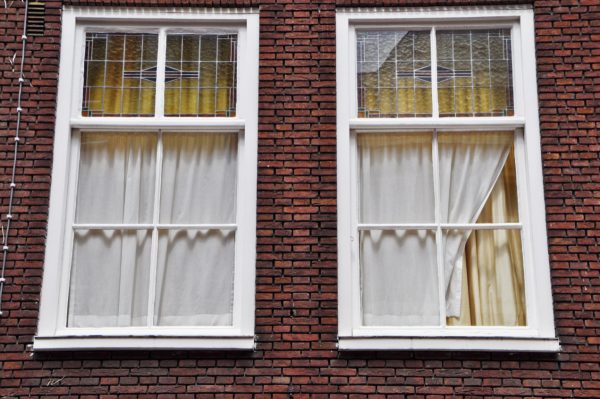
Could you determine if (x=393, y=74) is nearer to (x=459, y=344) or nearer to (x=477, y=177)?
(x=477, y=177)

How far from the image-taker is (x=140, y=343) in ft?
23.5

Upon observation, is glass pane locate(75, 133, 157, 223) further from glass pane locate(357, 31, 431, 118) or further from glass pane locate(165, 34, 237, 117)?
glass pane locate(357, 31, 431, 118)

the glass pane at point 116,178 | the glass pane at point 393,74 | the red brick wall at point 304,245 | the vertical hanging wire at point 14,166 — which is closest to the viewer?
the red brick wall at point 304,245

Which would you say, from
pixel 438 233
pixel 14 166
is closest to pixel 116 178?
pixel 14 166

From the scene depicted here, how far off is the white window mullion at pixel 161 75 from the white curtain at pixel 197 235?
26 centimetres

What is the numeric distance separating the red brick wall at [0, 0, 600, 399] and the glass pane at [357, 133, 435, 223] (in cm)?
38

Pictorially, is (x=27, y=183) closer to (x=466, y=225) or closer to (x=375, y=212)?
(x=375, y=212)

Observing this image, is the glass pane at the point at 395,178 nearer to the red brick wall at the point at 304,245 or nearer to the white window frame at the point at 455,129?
the white window frame at the point at 455,129

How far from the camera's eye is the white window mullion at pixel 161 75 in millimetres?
7961

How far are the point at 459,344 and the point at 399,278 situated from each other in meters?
0.83

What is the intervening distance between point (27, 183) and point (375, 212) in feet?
10.3

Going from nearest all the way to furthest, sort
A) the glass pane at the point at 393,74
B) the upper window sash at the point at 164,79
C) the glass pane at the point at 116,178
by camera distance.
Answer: the glass pane at the point at 116,178 → the upper window sash at the point at 164,79 → the glass pane at the point at 393,74

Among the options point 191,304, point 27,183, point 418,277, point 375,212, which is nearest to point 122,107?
point 27,183

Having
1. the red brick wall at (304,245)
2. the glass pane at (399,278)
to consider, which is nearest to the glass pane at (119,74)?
the red brick wall at (304,245)
